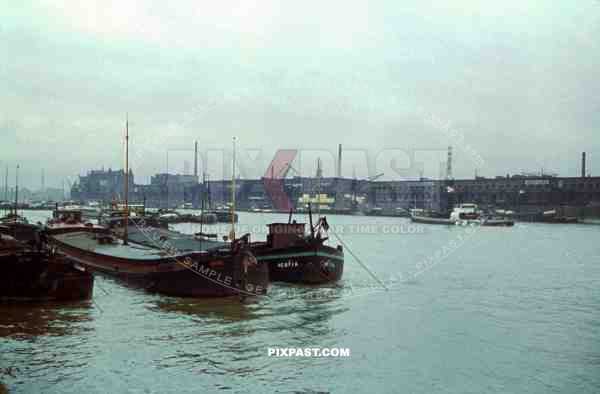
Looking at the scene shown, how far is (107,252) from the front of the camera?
72.4 feet

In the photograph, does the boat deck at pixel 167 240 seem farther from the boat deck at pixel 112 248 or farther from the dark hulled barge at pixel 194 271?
the dark hulled barge at pixel 194 271

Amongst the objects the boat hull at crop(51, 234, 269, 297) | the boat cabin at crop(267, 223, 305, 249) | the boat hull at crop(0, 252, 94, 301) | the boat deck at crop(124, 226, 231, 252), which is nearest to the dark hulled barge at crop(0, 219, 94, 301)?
the boat hull at crop(0, 252, 94, 301)

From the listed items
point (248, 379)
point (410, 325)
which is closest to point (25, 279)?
point (248, 379)

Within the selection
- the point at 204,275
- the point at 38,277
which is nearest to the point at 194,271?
the point at 204,275

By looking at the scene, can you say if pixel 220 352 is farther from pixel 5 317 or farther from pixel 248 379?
pixel 5 317

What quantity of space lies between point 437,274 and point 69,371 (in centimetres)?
2013

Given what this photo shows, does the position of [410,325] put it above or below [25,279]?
below

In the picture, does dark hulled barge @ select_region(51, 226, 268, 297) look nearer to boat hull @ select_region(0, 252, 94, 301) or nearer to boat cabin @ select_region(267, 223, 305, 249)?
boat cabin @ select_region(267, 223, 305, 249)

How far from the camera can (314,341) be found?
1320 centimetres

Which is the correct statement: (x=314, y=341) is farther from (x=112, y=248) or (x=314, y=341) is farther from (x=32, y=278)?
(x=112, y=248)

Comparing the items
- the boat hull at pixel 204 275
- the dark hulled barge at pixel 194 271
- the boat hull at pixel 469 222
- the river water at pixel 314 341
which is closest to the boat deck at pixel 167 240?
the dark hulled barge at pixel 194 271

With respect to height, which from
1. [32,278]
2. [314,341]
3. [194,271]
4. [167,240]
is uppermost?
[167,240]

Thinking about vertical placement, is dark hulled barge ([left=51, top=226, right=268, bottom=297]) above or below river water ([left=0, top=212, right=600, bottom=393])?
above

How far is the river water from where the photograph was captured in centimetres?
1036
